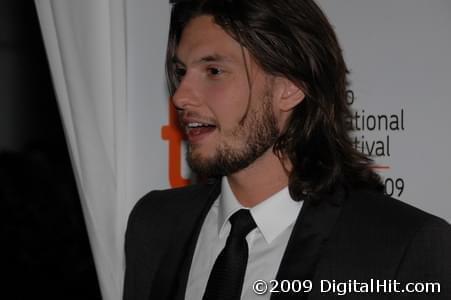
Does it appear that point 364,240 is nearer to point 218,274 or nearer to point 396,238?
point 396,238

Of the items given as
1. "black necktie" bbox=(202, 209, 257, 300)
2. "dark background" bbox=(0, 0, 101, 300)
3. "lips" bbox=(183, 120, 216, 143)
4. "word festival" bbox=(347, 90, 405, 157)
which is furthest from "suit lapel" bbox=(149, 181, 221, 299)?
"dark background" bbox=(0, 0, 101, 300)

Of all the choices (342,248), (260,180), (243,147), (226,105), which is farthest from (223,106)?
(342,248)

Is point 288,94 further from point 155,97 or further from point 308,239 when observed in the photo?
point 155,97

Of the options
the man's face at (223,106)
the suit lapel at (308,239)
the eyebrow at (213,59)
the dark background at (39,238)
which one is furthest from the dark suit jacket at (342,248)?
the dark background at (39,238)

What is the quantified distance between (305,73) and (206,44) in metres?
0.30

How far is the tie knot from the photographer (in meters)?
1.85

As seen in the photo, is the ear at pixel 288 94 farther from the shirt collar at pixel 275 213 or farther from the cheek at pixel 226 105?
the shirt collar at pixel 275 213

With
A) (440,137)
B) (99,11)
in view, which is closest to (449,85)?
(440,137)

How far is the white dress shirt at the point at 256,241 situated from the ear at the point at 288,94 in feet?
0.84

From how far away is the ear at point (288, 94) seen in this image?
6.47ft

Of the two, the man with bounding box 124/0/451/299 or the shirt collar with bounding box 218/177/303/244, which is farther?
the shirt collar with bounding box 218/177/303/244

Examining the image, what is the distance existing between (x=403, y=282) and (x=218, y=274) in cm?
48

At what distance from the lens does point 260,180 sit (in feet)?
6.28

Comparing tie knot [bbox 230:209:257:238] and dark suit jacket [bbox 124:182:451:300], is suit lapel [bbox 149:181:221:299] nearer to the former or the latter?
dark suit jacket [bbox 124:182:451:300]
